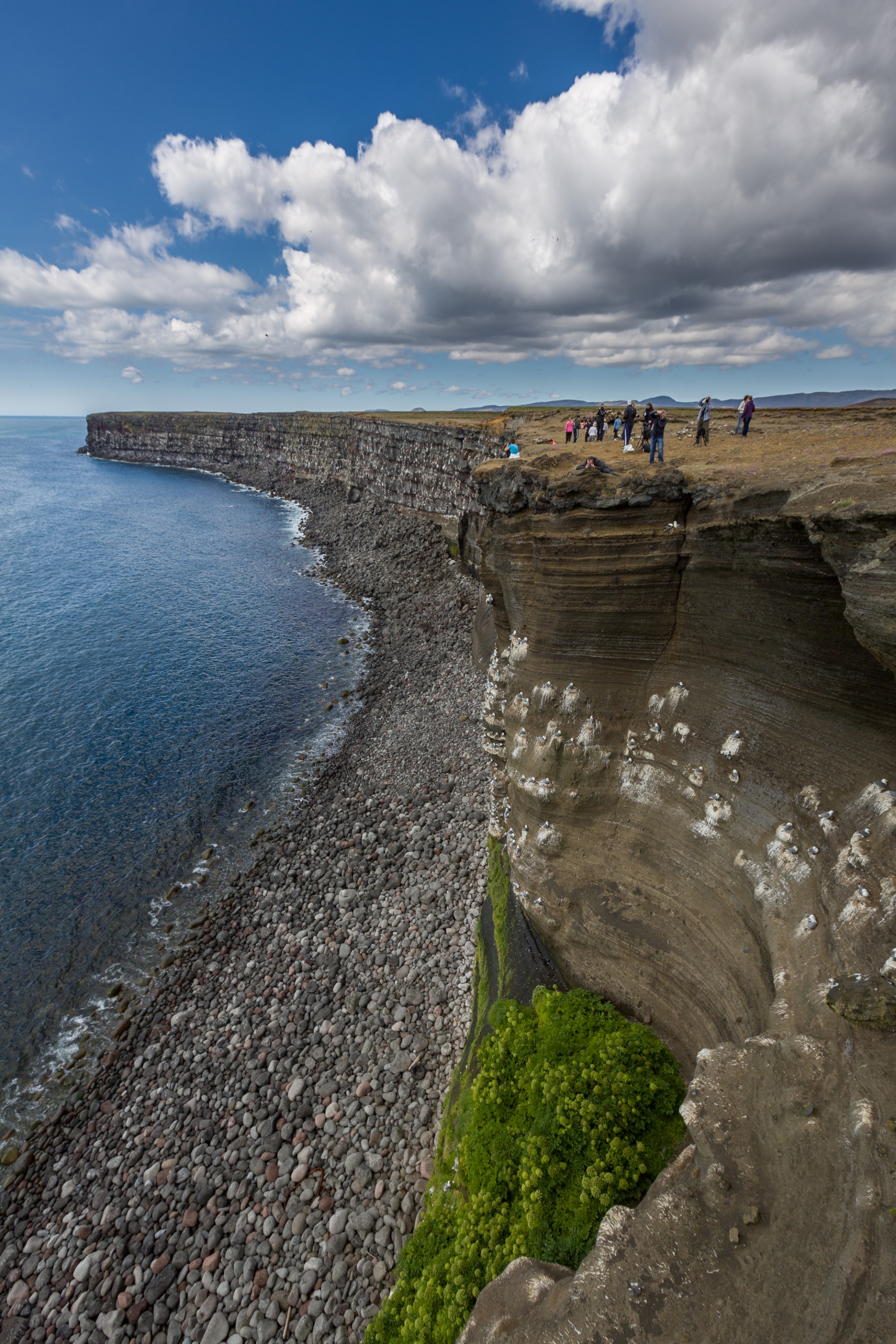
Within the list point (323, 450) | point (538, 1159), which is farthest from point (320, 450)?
point (538, 1159)

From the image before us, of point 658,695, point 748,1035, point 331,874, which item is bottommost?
point 331,874

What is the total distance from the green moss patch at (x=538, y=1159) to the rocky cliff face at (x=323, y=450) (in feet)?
160

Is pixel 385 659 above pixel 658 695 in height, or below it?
below

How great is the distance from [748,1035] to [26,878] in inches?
1175

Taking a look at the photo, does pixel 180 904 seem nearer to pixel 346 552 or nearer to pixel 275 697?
pixel 275 697

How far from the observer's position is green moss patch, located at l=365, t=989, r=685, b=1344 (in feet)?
34.1

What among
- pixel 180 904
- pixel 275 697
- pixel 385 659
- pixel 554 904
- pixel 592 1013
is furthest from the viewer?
pixel 385 659

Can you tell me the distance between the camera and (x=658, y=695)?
585 inches

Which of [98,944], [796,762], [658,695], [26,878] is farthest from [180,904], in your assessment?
[796,762]

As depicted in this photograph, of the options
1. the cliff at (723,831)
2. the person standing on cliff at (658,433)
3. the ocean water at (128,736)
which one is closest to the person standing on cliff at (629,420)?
the cliff at (723,831)

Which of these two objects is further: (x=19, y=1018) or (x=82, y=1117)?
(x=19, y=1018)

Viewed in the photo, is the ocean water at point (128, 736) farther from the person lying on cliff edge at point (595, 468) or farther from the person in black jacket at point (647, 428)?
the person in black jacket at point (647, 428)

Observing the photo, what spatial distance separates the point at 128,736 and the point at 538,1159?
3458 cm

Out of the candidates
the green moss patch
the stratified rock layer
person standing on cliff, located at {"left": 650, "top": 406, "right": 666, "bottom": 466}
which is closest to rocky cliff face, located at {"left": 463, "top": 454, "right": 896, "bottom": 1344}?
the green moss patch
